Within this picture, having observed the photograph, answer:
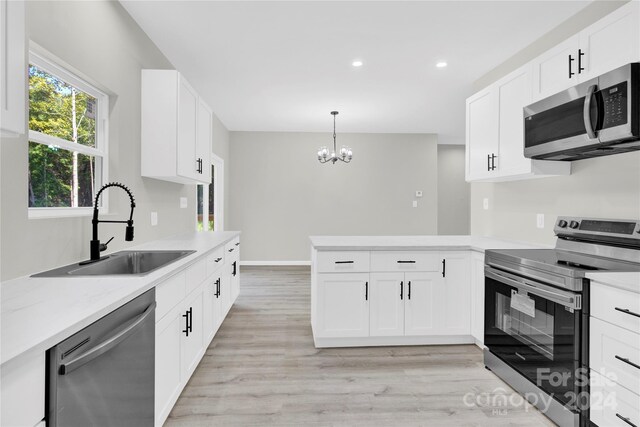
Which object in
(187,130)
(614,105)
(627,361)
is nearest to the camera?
(627,361)

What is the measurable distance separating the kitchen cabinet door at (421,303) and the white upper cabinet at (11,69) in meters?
2.60

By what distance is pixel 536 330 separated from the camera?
2.03 m

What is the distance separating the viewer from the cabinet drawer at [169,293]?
167 centimetres

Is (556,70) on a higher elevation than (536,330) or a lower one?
higher

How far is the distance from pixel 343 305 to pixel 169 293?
148 centimetres

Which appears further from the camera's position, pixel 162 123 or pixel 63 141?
pixel 162 123

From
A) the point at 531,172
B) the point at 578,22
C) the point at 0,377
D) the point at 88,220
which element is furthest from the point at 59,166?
the point at 578,22

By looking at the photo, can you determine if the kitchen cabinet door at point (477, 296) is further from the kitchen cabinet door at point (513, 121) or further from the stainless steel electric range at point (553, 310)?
the kitchen cabinet door at point (513, 121)

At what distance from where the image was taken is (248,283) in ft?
17.4

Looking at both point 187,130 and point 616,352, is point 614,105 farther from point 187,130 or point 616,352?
point 187,130

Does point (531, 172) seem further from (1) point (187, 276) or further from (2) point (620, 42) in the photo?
(1) point (187, 276)

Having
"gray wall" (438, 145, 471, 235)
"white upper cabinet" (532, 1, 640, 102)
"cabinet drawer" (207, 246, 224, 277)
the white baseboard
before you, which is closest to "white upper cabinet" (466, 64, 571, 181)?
"white upper cabinet" (532, 1, 640, 102)

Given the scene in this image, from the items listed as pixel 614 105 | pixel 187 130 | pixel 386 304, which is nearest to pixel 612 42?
pixel 614 105

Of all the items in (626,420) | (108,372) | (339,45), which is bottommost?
(626,420)
